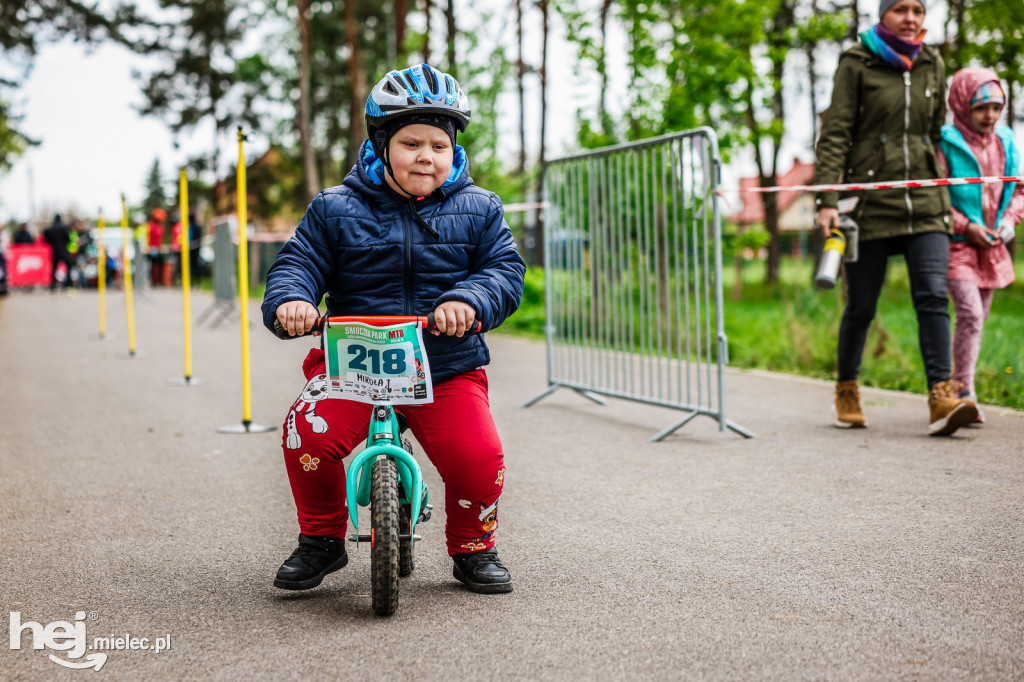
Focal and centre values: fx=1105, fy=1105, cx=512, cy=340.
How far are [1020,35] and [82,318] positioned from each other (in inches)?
640

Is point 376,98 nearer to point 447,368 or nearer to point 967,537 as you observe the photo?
point 447,368

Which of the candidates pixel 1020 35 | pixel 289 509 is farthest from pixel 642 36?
pixel 289 509

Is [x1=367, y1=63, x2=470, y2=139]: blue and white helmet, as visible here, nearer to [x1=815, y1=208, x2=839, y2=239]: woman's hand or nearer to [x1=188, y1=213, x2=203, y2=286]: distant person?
[x1=815, y1=208, x2=839, y2=239]: woman's hand

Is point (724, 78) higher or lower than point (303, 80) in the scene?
lower

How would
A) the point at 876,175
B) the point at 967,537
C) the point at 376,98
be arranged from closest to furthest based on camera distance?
the point at 376,98 < the point at 967,537 < the point at 876,175

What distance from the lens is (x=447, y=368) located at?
141 inches

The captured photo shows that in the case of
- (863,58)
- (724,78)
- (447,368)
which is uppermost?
(724,78)

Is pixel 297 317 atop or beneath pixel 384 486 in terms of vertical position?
atop

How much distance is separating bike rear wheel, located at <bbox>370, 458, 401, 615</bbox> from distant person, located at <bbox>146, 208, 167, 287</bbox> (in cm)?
2653

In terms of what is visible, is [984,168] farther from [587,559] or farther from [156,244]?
[156,244]

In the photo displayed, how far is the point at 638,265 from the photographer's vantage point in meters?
7.30

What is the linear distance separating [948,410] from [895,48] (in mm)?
2052

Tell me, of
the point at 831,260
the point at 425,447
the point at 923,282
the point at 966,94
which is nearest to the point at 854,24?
the point at 966,94

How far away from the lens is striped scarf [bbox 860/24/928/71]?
6.20 metres
